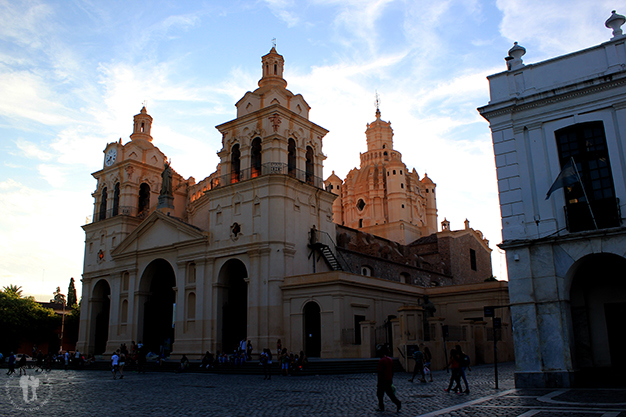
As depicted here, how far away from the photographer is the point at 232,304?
122 feet

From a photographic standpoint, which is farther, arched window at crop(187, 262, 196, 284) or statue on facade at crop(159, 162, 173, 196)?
statue on facade at crop(159, 162, 173, 196)

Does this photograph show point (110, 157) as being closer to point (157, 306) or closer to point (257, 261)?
point (157, 306)

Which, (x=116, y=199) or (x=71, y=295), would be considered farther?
(x=71, y=295)

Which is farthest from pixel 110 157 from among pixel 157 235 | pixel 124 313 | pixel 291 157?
pixel 291 157

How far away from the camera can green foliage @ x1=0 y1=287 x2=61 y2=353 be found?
5628 centimetres

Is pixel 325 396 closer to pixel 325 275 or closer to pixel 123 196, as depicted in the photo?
pixel 325 275

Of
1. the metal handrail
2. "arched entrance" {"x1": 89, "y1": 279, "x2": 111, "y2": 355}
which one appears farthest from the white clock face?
the metal handrail

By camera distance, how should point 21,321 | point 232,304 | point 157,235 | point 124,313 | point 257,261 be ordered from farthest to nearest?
point 21,321 < point 124,313 < point 157,235 < point 232,304 < point 257,261

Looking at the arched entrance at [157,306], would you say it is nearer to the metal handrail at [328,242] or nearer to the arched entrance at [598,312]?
the metal handrail at [328,242]

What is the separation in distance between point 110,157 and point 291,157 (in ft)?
73.1

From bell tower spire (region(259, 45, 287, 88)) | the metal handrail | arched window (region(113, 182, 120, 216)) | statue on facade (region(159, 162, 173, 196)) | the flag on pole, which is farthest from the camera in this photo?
arched window (region(113, 182, 120, 216))

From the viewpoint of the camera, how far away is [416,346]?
24203mm

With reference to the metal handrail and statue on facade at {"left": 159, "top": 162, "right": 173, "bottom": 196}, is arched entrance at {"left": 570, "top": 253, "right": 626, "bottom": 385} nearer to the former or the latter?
the metal handrail

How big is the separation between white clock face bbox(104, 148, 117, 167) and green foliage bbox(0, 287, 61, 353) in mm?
20257
